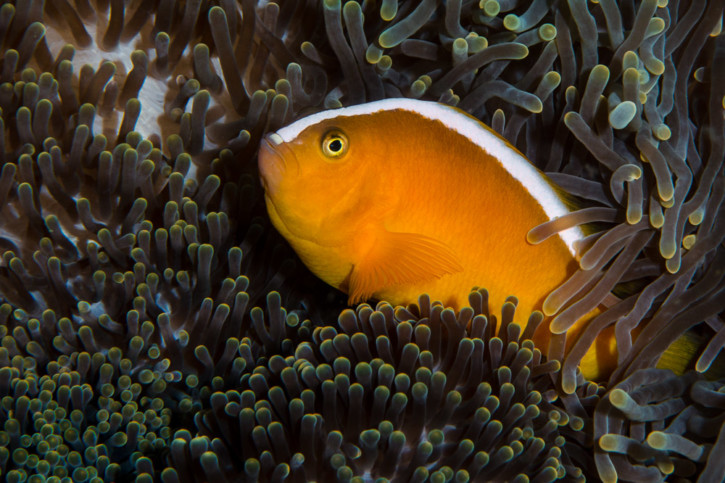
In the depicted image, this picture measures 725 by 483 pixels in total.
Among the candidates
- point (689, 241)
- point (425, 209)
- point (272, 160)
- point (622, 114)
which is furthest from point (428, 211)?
point (689, 241)

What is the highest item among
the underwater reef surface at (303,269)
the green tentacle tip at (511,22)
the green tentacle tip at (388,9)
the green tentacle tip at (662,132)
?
the green tentacle tip at (511,22)

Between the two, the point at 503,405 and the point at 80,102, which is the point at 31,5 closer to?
the point at 80,102

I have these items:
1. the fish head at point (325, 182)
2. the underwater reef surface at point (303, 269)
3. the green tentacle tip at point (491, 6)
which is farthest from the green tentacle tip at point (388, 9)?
the fish head at point (325, 182)

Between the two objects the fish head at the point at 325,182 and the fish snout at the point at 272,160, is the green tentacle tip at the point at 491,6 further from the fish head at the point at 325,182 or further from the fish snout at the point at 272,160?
the fish snout at the point at 272,160

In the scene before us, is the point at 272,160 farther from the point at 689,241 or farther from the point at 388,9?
the point at 689,241

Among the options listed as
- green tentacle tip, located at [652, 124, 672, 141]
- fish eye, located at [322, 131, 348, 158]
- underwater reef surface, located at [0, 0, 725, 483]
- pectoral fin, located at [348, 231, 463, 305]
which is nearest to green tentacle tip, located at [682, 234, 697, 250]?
underwater reef surface, located at [0, 0, 725, 483]

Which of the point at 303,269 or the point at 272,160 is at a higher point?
the point at 272,160

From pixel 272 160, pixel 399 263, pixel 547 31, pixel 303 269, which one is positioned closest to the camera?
pixel 272 160
